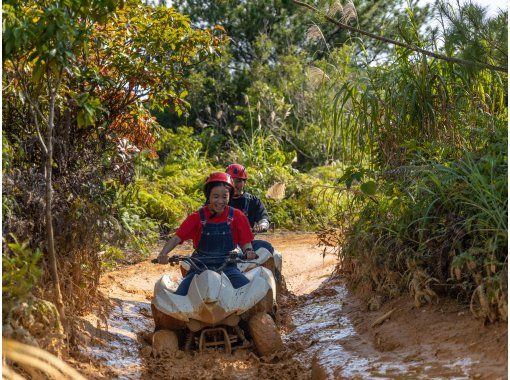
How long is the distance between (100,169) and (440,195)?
2.83 metres

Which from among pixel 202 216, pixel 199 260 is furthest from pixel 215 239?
pixel 199 260

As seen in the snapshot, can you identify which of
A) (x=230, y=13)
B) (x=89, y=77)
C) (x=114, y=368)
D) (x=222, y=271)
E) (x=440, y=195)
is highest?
(x=230, y=13)

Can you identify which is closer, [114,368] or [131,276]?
[114,368]

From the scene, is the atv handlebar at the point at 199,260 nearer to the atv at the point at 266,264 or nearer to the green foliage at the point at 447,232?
the atv at the point at 266,264

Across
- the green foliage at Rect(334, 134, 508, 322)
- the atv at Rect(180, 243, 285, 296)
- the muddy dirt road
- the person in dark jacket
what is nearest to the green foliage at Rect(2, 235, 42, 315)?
the muddy dirt road

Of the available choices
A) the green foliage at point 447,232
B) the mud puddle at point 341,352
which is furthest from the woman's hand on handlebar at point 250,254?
the green foliage at point 447,232

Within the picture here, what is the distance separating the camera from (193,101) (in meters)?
22.0

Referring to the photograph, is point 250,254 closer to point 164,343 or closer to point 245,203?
point 164,343

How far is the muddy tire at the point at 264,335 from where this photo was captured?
5738mm

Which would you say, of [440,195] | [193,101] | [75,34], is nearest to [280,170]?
[193,101]

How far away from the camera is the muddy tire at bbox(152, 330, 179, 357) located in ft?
18.6

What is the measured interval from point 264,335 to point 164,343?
0.75 meters

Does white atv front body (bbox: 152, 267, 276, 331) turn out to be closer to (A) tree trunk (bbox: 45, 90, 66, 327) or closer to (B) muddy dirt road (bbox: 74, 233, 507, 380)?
(B) muddy dirt road (bbox: 74, 233, 507, 380)

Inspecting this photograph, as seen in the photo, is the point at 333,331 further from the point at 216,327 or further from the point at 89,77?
the point at 89,77
